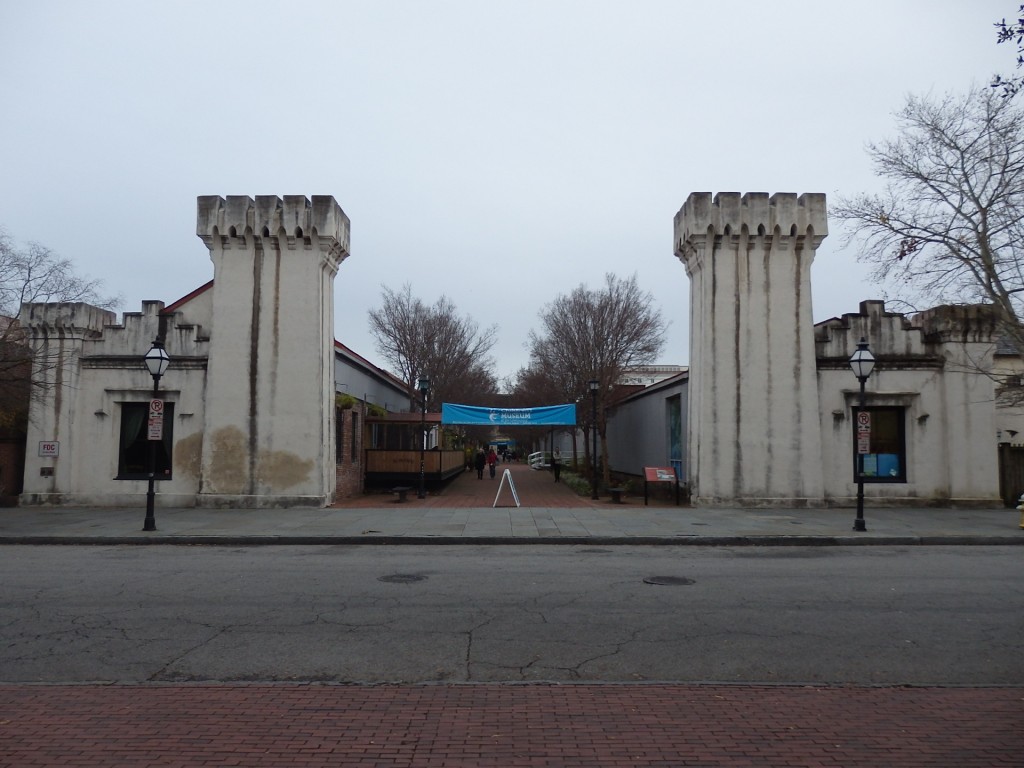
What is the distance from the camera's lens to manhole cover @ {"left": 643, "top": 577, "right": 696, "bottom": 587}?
10.5 m

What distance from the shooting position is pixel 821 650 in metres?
7.20

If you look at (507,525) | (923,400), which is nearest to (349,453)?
(507,525)

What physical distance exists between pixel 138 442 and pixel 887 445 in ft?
71.0

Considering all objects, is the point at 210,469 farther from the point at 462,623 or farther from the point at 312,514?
the point at 462,623

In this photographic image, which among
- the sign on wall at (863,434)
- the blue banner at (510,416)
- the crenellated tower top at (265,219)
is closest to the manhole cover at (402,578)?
the sign on wall at (863,434)

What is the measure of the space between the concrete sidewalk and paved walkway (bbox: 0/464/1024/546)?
22 mm

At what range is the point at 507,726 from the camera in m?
5.17

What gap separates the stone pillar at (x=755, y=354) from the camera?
70.8ft

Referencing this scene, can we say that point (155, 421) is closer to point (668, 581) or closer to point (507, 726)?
point (668, 581)

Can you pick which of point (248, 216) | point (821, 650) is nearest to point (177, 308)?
point (248, 216)

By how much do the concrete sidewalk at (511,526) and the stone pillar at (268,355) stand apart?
1.05 metres

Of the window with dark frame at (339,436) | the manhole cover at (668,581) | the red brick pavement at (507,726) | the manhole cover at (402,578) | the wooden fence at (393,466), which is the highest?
the window with dark frame at (339,436)

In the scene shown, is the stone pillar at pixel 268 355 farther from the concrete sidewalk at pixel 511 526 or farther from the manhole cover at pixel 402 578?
the manhole cover at pixel 402 578

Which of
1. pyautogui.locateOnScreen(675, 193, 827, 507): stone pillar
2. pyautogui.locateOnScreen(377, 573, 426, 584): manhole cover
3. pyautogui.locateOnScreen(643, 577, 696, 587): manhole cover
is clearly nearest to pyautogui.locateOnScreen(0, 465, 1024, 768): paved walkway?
pyautogui.locateOnScreen(643, 577, 696, 587): manhole cover
